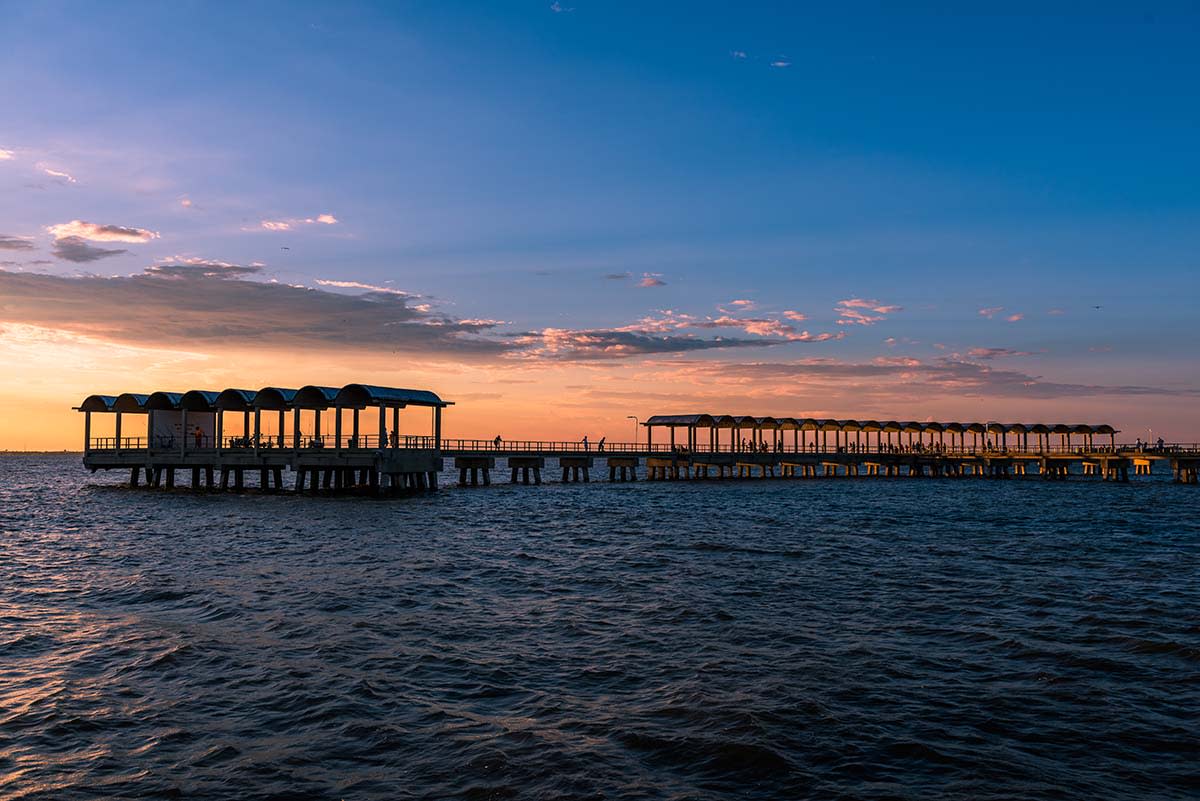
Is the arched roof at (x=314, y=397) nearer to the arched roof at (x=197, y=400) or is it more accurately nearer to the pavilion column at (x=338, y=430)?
the pavilion column at (x=338, y=430)

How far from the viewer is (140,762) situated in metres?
10.9

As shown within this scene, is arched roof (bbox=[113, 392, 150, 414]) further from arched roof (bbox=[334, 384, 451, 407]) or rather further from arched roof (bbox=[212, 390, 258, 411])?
arched roof (bbox=[334, 384, 451, 407])

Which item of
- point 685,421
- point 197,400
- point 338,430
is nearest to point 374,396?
point 338,430

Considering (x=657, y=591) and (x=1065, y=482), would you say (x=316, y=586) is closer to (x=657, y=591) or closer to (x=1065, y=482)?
(x=657, y=591)

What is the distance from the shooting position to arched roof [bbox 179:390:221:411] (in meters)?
62.4

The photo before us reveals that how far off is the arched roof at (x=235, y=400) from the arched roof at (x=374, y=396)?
9.34 m

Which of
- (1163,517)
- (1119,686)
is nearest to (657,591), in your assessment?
(1119,686)

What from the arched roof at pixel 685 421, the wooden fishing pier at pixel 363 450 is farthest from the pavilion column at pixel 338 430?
the arched roof at pixel 685 421

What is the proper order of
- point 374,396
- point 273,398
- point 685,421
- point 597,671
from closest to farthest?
Result: point 597,671 < point 374,396 < point 273,398 < point 685,421

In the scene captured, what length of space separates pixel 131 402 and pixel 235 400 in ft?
33.7

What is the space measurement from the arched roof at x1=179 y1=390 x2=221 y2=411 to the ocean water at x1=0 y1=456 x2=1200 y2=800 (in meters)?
31.6

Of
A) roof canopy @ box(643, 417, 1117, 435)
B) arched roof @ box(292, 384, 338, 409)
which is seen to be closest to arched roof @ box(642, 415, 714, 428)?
roof canopy @ box(643, 417, 1117, 435)

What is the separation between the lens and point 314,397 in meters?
55.1

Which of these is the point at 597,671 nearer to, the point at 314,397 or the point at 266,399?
the point at 314,397
